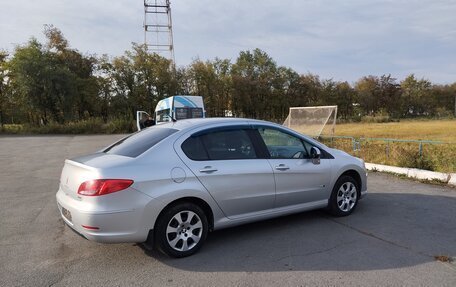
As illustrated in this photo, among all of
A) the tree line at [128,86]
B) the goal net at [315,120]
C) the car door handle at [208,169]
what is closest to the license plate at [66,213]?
the car door handle at [208,169]

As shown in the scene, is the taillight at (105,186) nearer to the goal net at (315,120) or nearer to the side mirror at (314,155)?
the side mirror at (314,155)

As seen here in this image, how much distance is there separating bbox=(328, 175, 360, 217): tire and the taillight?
10.9 feet

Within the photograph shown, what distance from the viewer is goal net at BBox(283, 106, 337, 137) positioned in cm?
1648

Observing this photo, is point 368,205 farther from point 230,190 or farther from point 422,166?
point 422,166

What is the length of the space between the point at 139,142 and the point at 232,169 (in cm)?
125

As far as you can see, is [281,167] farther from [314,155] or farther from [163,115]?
[163,115]

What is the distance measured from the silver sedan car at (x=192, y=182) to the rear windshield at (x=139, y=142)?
20mm

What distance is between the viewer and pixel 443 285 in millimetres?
3674

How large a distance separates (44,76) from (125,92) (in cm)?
849

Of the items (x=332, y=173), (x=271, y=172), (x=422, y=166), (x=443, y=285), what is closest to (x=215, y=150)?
(x=271, y=172)

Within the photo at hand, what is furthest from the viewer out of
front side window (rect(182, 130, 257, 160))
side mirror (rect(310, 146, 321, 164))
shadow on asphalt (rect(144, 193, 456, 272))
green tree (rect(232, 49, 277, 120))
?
green tree (rect(232, 49, 277, 120))

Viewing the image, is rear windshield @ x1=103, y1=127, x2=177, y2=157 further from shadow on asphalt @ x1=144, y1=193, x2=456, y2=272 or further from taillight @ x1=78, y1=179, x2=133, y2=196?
shadow on asphalt @ x1=144, y1=193, x2=456, y2=272

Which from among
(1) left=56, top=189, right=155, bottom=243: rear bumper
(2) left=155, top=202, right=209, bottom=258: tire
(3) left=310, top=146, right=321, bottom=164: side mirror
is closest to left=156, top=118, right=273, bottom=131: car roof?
(3) left=310, top=146, right=321, bottom=164: side mirror

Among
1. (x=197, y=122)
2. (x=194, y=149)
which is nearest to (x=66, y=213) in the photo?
(x=194, y=149)
